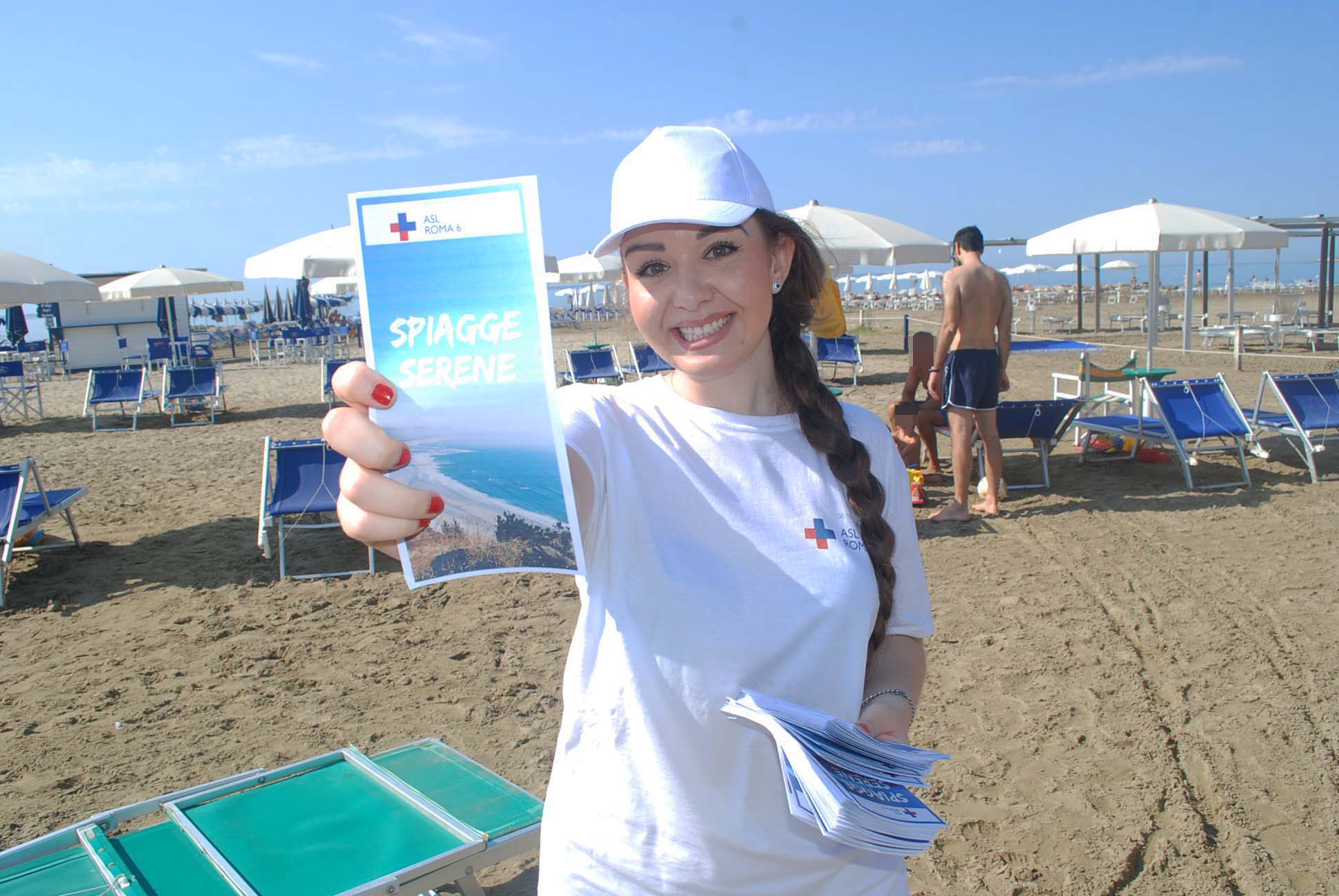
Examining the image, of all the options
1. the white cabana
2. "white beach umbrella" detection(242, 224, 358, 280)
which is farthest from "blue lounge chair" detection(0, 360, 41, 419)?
the white cabana

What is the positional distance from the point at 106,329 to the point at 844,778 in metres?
29.7

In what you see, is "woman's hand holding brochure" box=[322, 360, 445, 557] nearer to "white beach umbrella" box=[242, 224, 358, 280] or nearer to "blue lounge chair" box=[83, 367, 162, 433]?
"white beach umbrella" box=[242, 224, 358, 280]

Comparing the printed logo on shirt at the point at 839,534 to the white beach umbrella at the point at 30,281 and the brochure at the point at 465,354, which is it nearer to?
the brochure at the point at 465,354

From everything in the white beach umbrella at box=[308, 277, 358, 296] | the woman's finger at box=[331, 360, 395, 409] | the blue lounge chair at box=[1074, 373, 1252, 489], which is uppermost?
the white beach umbrella at box=[308, 277, 358, 296]

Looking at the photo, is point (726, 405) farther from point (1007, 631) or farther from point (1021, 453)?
point (1021, 453)

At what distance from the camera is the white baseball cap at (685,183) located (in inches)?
48.8

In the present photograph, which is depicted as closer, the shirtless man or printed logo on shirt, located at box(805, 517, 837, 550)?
printed logo on shirt, located at box(805, 517, 837, 550)

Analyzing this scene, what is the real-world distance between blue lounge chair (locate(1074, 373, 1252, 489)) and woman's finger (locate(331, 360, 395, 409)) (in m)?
7.90

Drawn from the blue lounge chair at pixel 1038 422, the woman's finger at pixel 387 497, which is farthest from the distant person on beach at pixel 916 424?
the woman's finger at pixel 387 497

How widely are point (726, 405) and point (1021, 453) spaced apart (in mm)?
8554

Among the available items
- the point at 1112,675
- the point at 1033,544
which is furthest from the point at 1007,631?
the point at 1033,544

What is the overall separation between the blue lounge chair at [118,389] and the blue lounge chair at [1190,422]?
12691 mm

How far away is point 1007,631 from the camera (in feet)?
Result: 15.9

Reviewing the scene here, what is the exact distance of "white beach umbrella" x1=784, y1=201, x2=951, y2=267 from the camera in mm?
11367
